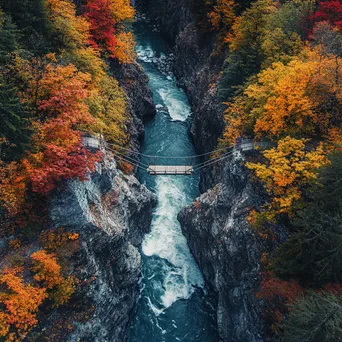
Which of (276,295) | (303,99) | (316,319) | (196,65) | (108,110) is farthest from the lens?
(196,65)

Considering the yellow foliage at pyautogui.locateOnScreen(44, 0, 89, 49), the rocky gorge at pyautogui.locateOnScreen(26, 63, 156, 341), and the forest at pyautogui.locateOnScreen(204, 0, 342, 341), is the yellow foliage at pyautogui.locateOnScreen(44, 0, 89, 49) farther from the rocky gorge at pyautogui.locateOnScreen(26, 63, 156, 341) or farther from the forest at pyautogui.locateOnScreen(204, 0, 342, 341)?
the forest at pyautogui.locateOnScreen(204, 0, 342, 341)

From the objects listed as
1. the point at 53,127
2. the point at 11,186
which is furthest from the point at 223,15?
the point at 11,186

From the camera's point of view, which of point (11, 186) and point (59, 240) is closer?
point (11, 186)

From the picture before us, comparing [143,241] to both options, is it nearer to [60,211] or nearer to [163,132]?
[60,211]

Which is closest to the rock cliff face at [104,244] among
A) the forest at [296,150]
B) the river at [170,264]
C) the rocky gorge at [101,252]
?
the rocky gorge at [101,252]

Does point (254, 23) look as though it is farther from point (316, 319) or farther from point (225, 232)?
point (316, 319)

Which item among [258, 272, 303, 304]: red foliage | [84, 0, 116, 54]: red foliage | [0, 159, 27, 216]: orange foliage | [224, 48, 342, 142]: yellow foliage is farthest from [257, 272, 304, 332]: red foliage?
[84, 0, 116, 54]: red foliage

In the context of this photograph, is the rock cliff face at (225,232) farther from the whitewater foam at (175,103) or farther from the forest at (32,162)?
the forest at (32,162)
